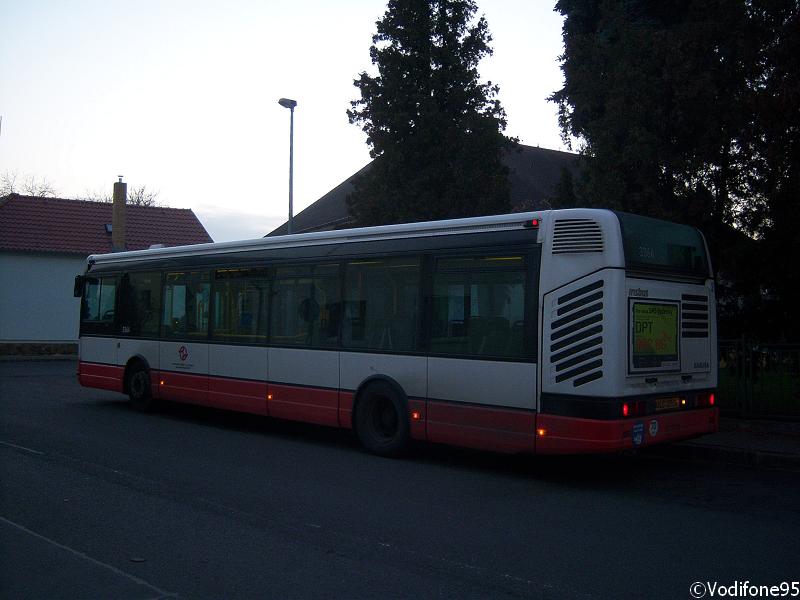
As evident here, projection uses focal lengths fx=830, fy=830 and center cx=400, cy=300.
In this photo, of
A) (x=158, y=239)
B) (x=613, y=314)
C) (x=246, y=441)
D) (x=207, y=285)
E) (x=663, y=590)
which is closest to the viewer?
(x=663, y=590)

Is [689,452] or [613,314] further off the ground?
[613,314]

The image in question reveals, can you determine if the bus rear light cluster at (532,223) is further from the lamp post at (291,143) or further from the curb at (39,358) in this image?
the curb at (39,358)

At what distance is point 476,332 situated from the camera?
9.79 meters

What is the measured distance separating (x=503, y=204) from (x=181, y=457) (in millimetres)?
13224

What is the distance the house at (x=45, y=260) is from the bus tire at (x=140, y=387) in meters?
19.2

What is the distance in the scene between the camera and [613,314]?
866 cm

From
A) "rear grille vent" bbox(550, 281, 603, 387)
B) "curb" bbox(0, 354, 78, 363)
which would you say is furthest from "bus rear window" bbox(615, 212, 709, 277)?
"curb" bbox(0, 354, 78, 363)

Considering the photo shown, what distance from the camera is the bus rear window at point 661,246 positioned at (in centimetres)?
897

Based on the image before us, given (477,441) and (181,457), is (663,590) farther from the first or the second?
(181,457)

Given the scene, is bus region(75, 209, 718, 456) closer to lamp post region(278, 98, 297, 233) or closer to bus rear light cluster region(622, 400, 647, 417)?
bus rear light cluster region(622, 400, 647, 417)

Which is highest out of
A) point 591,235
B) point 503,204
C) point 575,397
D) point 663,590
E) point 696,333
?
point 503,204

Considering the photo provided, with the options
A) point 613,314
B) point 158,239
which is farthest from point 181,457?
point 158,239

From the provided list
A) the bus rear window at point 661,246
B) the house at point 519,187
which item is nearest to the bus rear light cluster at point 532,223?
the bus rear window at point 661,246

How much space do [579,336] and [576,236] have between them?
1.10 metres
